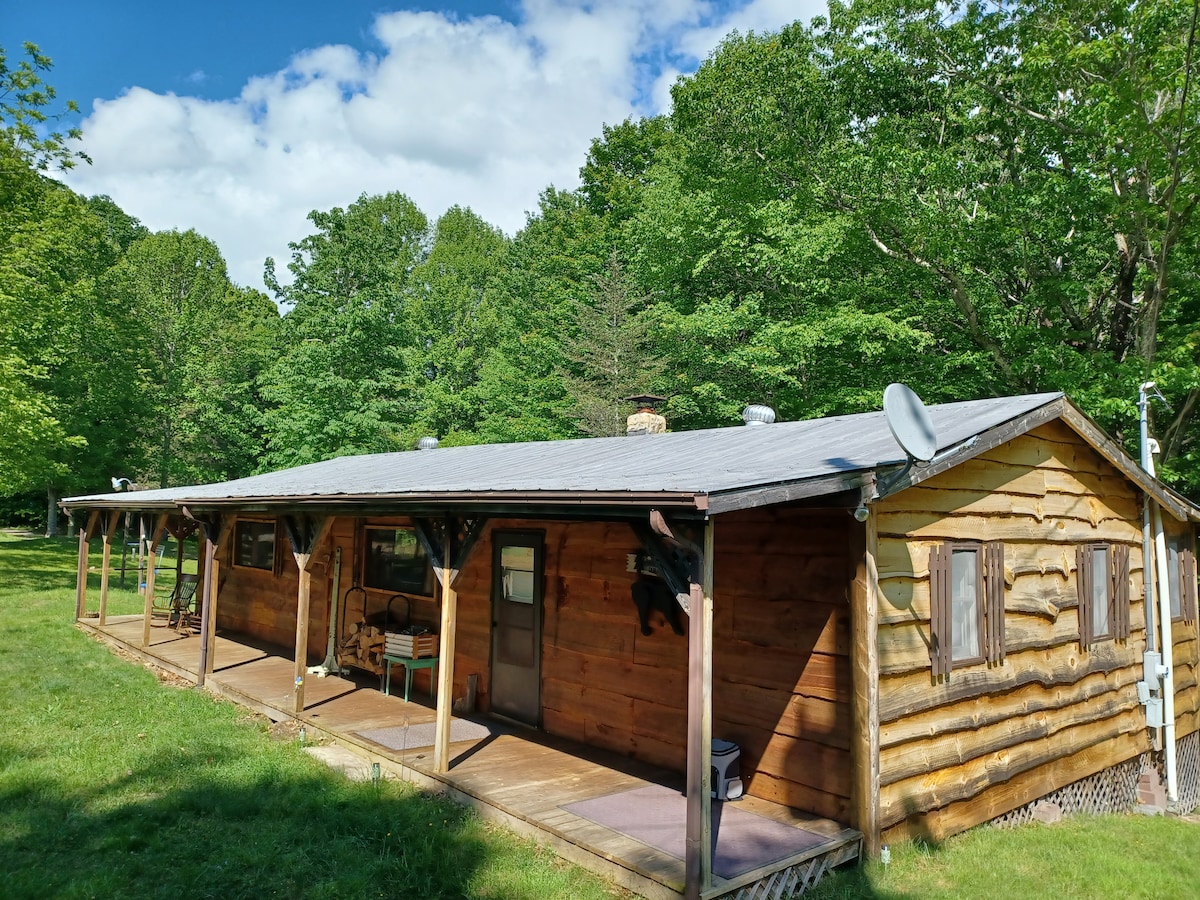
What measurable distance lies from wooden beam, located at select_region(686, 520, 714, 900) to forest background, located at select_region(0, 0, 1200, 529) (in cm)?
1092

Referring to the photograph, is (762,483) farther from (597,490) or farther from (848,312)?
(848,312)

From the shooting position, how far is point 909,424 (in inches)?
171

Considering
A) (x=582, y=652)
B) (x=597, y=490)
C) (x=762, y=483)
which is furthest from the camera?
(x=582, y=652)

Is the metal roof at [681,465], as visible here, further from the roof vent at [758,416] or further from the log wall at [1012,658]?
the roof vent at [758,416]

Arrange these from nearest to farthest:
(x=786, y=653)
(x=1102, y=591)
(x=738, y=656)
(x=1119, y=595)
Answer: (x=786, y=653), (x=738, y=656), (x=1102, y=591), (x=1119, y=595)

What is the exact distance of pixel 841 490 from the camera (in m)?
4.56

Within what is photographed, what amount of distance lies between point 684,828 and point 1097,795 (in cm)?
486

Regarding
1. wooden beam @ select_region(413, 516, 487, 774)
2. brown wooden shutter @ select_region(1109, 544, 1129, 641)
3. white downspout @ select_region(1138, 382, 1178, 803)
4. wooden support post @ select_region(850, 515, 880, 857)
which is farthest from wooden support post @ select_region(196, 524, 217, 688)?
white downspout @ select_region(1138, 382, 1178, 803)

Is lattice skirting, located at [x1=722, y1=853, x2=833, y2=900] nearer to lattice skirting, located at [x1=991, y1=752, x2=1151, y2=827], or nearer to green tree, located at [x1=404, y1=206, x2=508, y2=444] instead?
lattice skirting, located at [x1=991, y1=752, x2=1151, y2=827]

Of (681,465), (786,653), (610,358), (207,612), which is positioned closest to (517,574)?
(681,465)

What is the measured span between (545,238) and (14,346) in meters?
18.1

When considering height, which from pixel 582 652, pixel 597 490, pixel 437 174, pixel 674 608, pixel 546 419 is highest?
pixel 437 174

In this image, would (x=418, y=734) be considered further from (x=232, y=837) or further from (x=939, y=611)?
(x=939, y=611)

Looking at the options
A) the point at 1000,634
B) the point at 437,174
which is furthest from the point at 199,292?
the point at 1000,634
